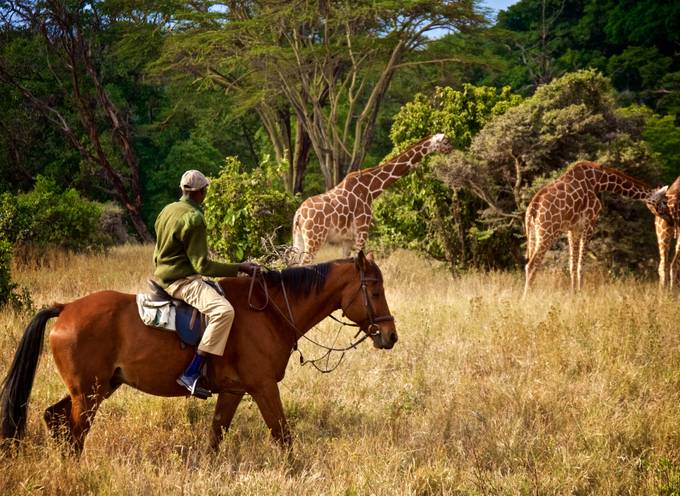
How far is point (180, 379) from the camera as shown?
15.7 feet

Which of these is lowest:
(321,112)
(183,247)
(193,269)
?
(193,269)

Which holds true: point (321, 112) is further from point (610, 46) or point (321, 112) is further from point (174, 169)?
point (610, 46)

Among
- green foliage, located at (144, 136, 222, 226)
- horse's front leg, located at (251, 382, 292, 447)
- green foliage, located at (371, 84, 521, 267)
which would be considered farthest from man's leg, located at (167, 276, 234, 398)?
green foliage, located at (144, 136, 222, 226)

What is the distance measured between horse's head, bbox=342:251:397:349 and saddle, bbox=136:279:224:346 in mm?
1088

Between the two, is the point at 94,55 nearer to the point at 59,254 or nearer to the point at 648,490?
the point at 59,254

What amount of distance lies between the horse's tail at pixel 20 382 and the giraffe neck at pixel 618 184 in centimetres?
862

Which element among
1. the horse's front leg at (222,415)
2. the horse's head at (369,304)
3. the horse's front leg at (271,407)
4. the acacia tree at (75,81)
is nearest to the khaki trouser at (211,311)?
the horse's front leg at (271,407)

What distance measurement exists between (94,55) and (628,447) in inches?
908

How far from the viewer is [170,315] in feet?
15.6

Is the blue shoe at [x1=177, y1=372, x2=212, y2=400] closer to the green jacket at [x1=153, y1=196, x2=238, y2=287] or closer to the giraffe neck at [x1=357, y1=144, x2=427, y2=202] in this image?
the green jacket at [x1=153, y1=196, x2=238, y2=287]

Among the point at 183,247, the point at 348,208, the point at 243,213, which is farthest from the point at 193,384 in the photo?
the point at 243,213

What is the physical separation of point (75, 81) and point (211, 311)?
58.2 feet

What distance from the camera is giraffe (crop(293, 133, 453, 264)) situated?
1098 centimetres

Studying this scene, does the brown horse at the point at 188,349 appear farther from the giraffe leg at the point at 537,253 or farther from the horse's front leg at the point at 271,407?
the giraffe leg at the point at 537,253
